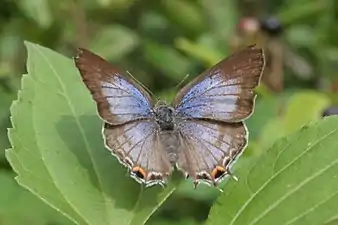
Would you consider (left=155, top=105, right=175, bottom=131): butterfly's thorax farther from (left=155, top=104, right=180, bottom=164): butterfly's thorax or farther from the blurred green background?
the blurred green background

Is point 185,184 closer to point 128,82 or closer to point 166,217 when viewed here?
point 166,217

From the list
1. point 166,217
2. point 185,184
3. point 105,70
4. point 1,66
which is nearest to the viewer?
point 105,70

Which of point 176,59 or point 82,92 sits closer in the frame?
point 82,92

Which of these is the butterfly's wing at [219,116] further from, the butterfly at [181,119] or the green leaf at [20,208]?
the green leaf at [20,208]

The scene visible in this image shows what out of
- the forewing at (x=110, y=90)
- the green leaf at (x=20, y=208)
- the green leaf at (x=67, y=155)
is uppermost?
the forewing at (x=110, y=90)

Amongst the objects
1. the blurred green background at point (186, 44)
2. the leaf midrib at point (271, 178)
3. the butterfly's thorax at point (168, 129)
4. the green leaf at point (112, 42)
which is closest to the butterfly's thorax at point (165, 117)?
the butterfly's thorax at point (168, 129)

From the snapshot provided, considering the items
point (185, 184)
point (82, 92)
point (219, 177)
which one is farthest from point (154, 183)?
point (185, 184)
